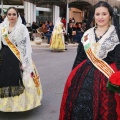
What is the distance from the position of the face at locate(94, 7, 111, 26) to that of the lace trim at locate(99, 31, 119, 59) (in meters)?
0.14

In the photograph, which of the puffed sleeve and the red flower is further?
the puffed sleeve

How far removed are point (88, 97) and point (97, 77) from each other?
0.62 ft

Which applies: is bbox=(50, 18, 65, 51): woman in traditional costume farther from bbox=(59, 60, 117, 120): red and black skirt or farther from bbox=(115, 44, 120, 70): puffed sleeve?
bbox=(115, 44, 120, 70): puffed sleeve

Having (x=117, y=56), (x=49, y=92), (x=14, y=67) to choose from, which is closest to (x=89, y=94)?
(x=117, y=56)

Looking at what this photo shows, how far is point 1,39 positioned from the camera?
3.62 metres

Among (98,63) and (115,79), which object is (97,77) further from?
(115,79)

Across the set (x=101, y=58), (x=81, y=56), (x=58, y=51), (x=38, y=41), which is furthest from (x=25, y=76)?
(x=38, y=41)

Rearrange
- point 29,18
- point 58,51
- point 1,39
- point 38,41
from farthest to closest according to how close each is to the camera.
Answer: point 29,18 → point 38,41 → point 58,51 → point 1,39

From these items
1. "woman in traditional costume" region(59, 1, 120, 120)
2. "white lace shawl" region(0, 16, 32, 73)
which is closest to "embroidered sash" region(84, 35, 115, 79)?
"woman in traditional costume" region(59, 1, 120, 120)

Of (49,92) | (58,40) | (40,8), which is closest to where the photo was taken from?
(49,92)

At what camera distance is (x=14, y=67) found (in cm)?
362

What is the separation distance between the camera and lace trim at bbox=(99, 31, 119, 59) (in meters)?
2.39

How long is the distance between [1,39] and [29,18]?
551 inches

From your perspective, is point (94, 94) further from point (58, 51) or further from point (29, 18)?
point (29, 18)
